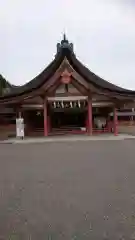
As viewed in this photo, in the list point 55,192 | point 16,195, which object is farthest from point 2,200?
point 55,192

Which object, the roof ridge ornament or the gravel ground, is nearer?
the gravel ground

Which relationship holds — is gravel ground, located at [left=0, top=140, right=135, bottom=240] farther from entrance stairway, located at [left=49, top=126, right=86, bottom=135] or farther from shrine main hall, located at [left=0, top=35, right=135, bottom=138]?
entrance stairway, located at [left=49, top=126, right=86, bottom=135]

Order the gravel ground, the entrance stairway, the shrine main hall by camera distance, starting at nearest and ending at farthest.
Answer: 1. the gravel ground
2. the shrine main hall
3. the entrance stairway

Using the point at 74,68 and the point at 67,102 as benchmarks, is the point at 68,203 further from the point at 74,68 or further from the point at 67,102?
the point at 67,102

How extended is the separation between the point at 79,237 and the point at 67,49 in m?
20.5

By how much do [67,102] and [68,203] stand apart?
17641 mm

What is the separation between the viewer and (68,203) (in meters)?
4.68

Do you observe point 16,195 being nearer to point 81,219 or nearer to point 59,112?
point 81,219

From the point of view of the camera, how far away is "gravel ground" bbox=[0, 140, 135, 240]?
357cm

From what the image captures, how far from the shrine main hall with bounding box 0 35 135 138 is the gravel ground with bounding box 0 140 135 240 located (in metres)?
12.9

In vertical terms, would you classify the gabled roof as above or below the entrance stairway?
above

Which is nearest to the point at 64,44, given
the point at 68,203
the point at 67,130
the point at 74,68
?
the point at 74,68

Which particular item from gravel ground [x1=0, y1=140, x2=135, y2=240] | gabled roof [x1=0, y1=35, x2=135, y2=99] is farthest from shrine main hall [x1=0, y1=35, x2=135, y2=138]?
gravel ground [x1=0, y1=140, x2=135, y2=240]

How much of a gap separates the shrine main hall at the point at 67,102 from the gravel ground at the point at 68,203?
42.3 ft
